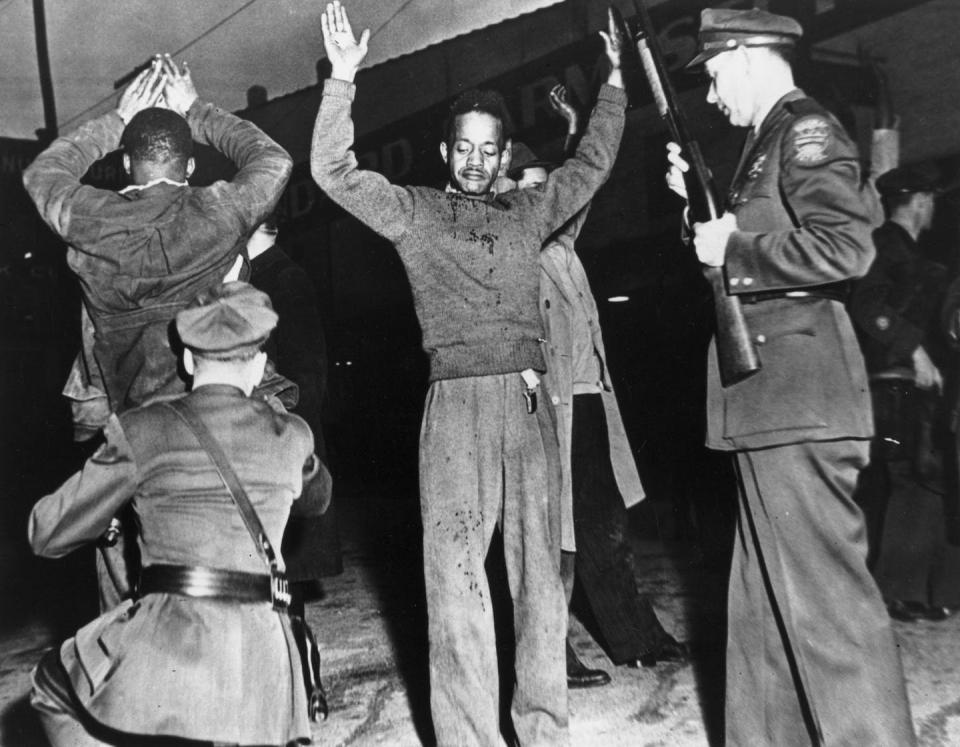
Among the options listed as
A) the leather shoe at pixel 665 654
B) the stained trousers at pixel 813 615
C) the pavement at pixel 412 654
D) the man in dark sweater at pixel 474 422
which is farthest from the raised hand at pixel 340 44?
the leather shoe at pixel 665 654

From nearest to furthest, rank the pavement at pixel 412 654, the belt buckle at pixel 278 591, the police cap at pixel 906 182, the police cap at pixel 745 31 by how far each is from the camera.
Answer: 1. the belt buckle at pixel 278 591
2. the police cap at pixel 745 31
3. the pavement at pixel 412 654
4. the police cap at pixel 906 182

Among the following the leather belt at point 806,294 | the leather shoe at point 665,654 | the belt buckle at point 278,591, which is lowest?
the leather shoe at point 665,654

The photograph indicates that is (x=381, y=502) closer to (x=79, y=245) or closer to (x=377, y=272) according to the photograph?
(x=377, y=272)

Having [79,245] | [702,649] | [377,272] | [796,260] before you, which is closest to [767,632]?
[796,260]

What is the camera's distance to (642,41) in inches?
123

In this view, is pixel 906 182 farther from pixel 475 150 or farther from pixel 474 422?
pixel 474 422

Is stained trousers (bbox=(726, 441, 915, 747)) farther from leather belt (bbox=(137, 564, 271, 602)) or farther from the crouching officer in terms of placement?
leather belt (bbox=(137, 564, 271, 602))

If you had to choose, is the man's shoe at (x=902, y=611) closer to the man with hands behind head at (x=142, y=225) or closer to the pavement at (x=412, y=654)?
the pavement at (x=412, y=654)

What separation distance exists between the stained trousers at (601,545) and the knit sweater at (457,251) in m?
1.18

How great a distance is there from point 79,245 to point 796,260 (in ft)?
7.60

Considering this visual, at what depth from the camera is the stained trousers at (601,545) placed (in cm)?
407

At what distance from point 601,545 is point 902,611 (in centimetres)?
190

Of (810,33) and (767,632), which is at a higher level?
(810,33)

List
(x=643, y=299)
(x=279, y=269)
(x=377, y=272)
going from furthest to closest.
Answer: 1. (x=377, y=272)
2. (x=643, y=299)
3. (x=279, y=269)
